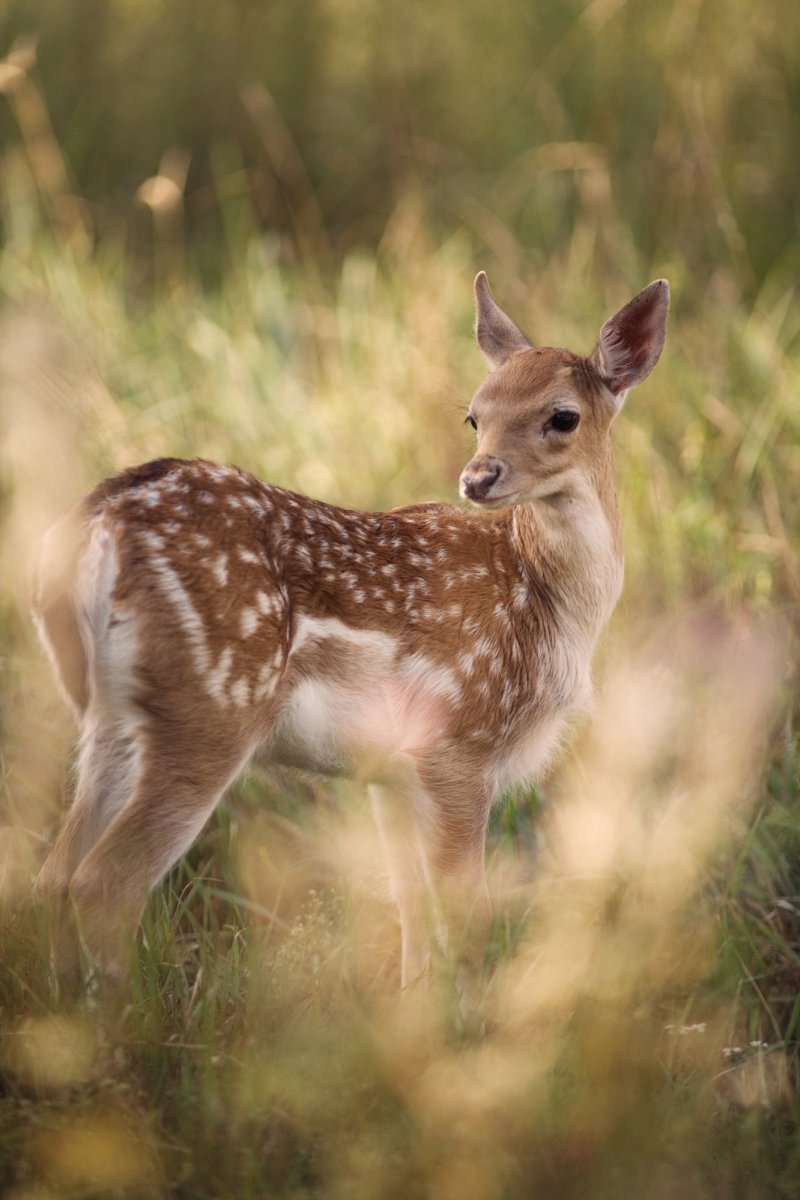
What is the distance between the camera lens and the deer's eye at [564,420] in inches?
140

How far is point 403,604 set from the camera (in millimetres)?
3469

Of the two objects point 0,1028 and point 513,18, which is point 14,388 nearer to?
point 0,1028

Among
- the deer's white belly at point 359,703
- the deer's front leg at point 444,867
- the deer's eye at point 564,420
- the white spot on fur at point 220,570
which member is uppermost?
the deer's eye at point 564,420

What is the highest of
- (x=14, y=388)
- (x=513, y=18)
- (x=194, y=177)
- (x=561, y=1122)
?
(x=513, y=18)

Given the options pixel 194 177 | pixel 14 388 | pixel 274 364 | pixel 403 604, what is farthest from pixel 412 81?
pixel 403 604

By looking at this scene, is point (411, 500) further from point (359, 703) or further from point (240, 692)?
point (240, 692)

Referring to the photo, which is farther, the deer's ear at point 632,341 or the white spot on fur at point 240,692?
the deer's ear at point 632,341

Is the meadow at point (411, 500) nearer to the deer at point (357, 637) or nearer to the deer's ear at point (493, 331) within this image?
the deer at point (357, 637)

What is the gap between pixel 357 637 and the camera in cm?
335

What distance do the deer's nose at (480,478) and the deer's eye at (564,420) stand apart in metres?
0.24

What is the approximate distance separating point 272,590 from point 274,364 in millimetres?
3394

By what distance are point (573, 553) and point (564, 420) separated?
37 cm

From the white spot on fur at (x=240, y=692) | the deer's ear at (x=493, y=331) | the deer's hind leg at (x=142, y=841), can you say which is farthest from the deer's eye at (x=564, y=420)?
the deer's hind leg at (x=142, y=841)

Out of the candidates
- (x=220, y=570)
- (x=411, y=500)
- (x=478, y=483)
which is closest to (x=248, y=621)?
(x=220, y=570)
